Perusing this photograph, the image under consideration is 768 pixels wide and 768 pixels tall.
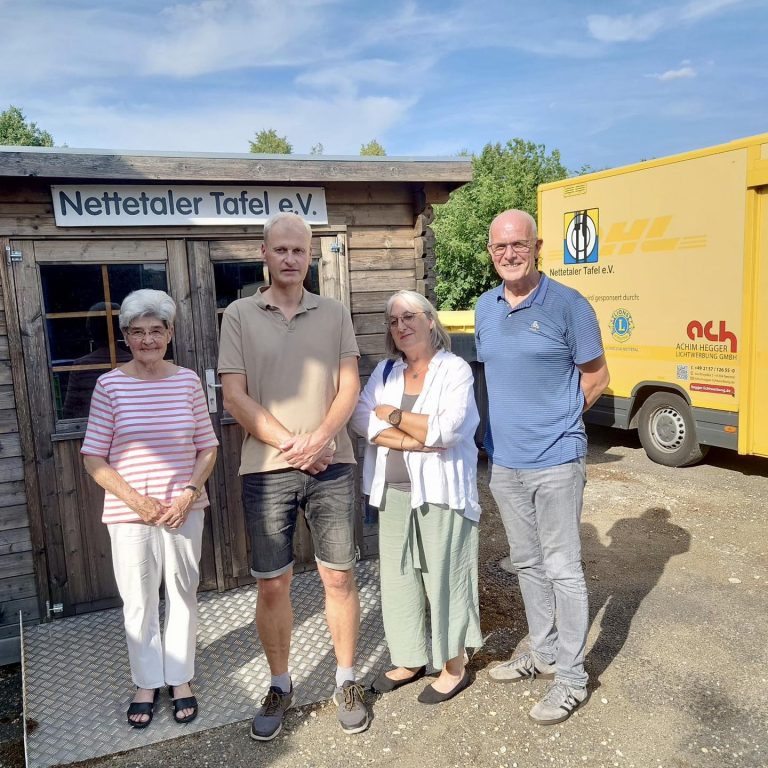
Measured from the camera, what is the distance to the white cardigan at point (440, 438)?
2861 millimetres

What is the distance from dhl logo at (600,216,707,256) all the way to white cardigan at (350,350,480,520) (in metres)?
5.02

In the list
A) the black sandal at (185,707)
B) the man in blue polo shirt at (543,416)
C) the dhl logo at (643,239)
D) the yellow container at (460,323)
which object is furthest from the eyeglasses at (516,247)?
the yellow container at (460,323)

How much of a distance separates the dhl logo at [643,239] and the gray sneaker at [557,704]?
5.20 m

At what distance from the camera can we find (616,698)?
3.21m

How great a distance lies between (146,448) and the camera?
288 cm

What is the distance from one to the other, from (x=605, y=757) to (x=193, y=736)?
175 cm

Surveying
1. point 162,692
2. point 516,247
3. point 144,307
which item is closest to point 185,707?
point 162,692

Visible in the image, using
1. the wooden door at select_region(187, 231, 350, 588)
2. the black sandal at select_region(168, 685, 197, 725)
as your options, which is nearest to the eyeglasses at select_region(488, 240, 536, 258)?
the wooden door at select_region(187, 231, 350, 588)

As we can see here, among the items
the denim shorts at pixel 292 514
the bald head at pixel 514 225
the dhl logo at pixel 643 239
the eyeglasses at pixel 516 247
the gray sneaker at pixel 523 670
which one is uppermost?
the dhl logo at pixel 643 239

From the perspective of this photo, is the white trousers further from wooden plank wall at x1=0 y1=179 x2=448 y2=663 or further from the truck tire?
the truck tire

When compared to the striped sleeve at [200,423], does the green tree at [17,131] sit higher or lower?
higher

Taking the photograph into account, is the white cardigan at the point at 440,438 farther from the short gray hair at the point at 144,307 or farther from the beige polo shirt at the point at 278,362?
the short gray hair at the point at 144,307

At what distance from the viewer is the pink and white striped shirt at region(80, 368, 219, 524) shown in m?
2.84

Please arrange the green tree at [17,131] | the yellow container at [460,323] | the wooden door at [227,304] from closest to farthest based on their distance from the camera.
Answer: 1. the wooden door at [227,304]
2. the yellow container at [460,323]
3. the green tree at [17,131]
